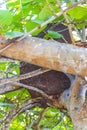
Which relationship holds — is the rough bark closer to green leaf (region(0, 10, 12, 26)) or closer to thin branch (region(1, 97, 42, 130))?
green leaf (region(0, 10, 12, 26))

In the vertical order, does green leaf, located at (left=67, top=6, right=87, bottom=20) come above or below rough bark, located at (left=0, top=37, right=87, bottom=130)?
above

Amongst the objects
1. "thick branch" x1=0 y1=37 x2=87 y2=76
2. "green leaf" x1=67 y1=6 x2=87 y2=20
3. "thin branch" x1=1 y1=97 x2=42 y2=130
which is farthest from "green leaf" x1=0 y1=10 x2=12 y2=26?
"thin branch" x1=1 y1=97 x2=42 y2=130

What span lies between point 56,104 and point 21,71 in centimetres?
18

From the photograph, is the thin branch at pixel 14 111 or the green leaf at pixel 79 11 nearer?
the green leaf at pixel 79 11

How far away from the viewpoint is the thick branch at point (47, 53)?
0.64 meters

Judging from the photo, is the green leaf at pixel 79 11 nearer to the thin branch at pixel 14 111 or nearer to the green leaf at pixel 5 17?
the green leaf at pixel 5 17

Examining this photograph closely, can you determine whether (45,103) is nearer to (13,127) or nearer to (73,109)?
(73,109)

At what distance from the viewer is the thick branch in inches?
25.0

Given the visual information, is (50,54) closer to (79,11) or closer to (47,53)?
(47,53)

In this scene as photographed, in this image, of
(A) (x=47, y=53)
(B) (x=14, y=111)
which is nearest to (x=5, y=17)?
(A) (x=47, y=53)

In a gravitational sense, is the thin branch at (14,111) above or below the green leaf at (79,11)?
below

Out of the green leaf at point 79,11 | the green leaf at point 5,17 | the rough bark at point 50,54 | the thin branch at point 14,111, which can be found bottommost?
the thin branch at point 14,111

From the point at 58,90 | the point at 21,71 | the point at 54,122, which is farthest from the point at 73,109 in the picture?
the point at 54,122

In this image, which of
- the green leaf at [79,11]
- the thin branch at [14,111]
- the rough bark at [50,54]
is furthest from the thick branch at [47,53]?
the thin branch at [14,111]
